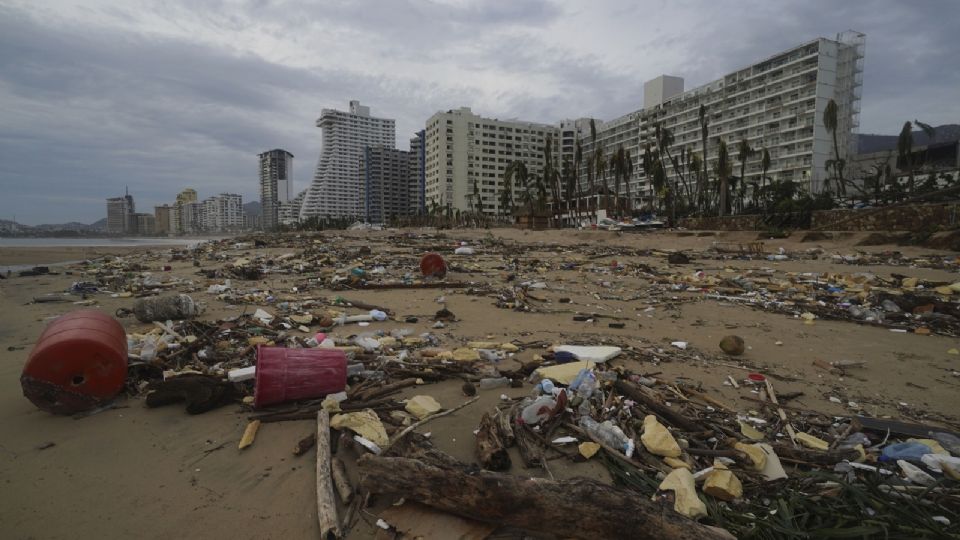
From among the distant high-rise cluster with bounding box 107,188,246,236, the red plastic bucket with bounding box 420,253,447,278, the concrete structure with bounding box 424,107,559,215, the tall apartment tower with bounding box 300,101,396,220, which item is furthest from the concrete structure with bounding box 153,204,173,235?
the red plastic bucket with bounding box 420,253,447,278

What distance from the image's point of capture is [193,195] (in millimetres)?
138125

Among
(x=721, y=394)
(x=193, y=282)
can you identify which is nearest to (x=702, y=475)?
(x=721, y=394)

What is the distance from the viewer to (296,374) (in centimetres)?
305

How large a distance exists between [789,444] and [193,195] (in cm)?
16611

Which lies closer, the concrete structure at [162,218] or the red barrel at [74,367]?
the red barrel at [74,367]

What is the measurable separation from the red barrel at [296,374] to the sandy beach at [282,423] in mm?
231

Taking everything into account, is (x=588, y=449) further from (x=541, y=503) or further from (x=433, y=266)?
(x=433, y=266)

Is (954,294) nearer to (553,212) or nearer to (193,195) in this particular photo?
(553,212)

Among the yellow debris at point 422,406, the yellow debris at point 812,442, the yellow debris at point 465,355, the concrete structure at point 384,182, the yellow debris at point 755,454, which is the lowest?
the yellow debris at point 812,442

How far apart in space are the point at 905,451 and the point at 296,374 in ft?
12.1

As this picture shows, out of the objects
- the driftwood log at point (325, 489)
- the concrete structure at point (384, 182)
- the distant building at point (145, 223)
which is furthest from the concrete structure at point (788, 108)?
the distant building at point (145, 223)

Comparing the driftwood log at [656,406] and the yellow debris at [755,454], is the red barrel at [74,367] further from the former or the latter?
the yellow debris at [755,454]

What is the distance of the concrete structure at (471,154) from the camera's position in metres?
83.7

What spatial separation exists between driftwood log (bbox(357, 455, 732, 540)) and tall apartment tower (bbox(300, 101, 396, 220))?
4127 inches
